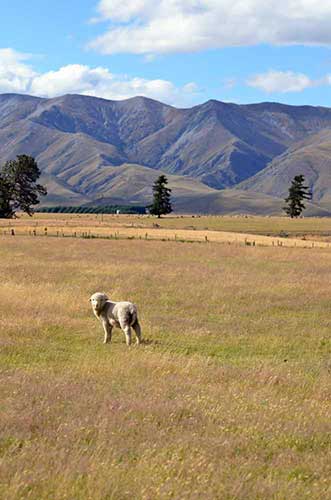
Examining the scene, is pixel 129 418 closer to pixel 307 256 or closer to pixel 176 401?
pixel 176 401

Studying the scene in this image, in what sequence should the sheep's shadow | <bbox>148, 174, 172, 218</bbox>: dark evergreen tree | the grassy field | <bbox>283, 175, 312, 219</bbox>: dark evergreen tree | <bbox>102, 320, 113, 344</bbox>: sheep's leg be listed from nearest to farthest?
1. the grassy field
2. the sheep's shadow
3. <bbox>102, 320, 113, 344</bbox>: sheep's leg
4. <bbox>148, 174, 172, 218</bbox>: dark evergreen tree
5. <bbox>283, 175, 312, 219</bbox>: dark evergreen tree

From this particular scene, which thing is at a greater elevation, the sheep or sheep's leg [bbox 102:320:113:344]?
the sheep

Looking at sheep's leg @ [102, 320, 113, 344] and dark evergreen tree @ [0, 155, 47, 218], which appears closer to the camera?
sheep's leg @ [102, 320, 113, 344]

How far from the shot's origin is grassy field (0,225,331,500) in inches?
348

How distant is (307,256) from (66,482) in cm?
4554

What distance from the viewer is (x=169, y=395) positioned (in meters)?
13.4

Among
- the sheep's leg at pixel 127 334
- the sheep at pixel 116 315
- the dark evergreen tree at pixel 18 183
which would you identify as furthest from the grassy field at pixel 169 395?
the dark evergreen tree at pixel 18 183

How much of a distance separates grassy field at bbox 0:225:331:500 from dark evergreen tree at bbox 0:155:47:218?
267 feet

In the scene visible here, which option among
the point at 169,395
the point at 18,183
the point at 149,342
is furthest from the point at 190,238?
the point at 169,395

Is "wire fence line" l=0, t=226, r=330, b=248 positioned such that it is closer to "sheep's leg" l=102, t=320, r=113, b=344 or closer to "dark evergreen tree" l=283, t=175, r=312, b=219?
"sheep's leg" l=102, t=320, r=113, b=344

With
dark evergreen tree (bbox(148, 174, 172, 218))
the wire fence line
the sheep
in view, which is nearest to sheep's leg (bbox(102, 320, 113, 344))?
the sheep

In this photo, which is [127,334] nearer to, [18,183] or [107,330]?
[107,330]

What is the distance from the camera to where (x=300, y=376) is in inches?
632

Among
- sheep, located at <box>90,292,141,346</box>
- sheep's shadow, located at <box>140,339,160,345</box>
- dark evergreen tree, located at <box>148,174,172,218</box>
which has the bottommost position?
sheep's shadow, located at <box>140,339,160,345</box>
